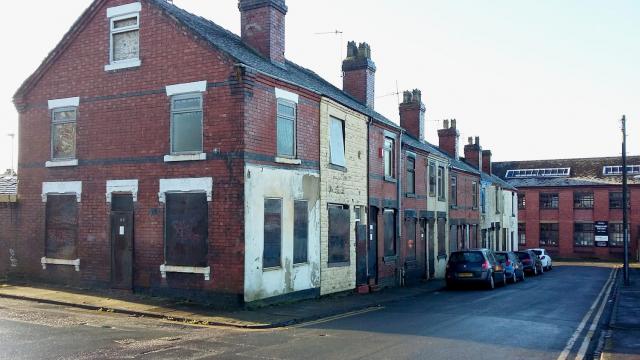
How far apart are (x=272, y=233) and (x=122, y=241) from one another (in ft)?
15.1

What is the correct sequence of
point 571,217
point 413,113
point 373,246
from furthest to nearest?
point 571,217 < point 413,113 < point 373,246

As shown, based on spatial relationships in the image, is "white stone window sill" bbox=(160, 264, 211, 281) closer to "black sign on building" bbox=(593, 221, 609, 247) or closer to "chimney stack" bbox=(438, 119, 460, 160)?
"chimney stack" bbox=(438, 119, 460, 160)

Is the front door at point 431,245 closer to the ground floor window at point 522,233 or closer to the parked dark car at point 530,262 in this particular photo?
the parked dark car at point 530,262

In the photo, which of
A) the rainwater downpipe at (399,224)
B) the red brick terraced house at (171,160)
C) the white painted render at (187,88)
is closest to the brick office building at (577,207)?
the rainwater downpipe at (399,224)

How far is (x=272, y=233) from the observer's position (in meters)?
16.6

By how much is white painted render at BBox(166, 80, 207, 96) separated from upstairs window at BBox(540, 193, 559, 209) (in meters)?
55.3

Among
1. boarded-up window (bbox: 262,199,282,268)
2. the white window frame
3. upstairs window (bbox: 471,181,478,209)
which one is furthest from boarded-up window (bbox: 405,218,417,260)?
the white window frame

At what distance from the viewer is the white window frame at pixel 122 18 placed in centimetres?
1777

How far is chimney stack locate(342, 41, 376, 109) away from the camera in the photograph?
28094 millimetres

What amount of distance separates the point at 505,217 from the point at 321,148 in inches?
1483

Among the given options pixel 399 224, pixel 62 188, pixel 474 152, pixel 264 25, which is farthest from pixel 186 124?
pixel 474 152

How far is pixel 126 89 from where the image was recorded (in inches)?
701

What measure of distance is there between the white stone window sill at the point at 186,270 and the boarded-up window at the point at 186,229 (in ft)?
0.40

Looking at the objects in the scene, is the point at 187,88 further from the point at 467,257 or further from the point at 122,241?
the point at 467,257
